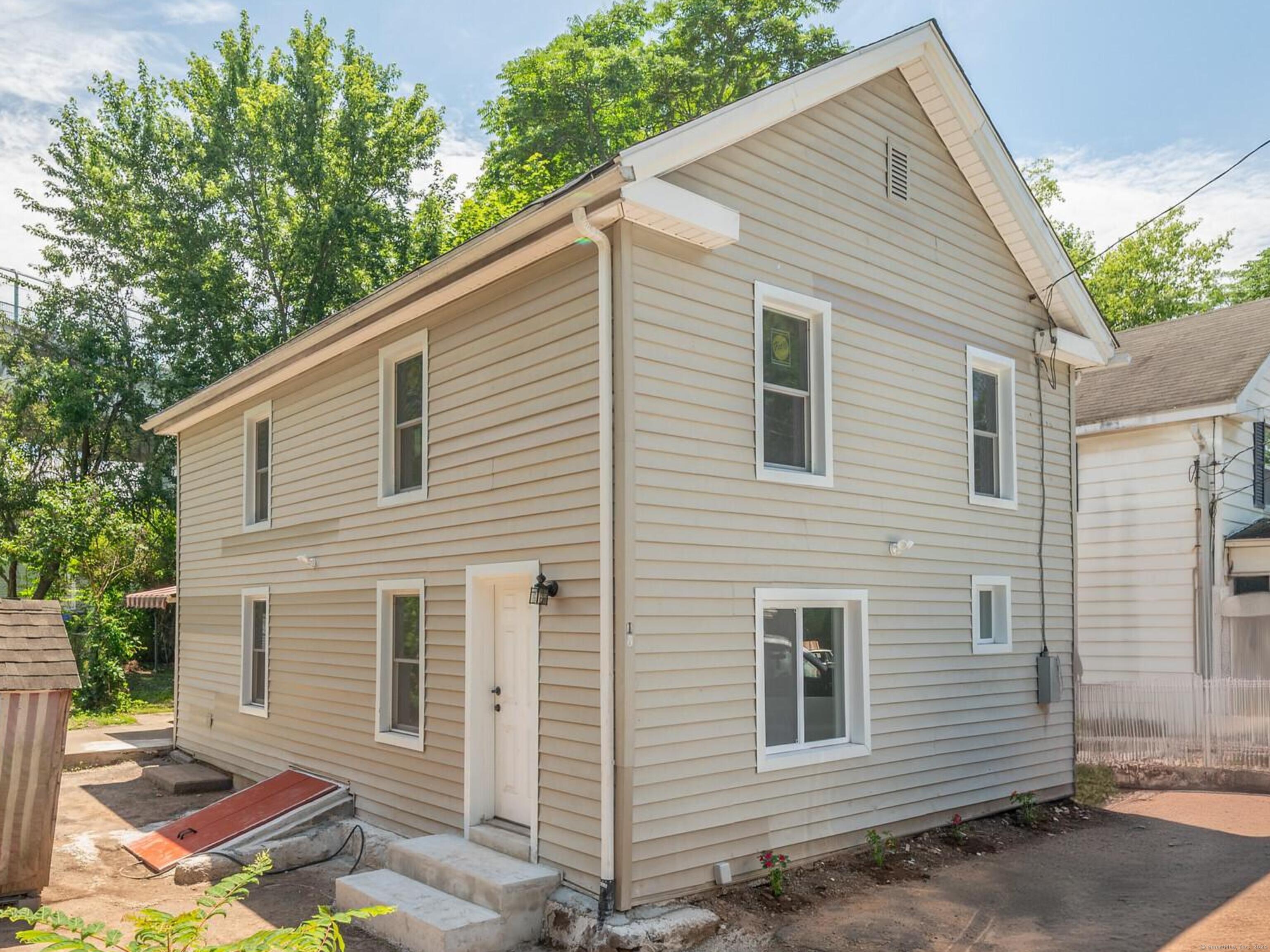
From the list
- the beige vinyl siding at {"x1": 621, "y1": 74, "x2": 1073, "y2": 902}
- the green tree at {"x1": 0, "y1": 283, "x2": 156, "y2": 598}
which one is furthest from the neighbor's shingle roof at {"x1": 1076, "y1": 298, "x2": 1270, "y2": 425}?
the green tree at {"x1": 0, "y1": 283, "x2": 156, "y2": 598}

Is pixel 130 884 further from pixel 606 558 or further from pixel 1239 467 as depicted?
pixel 1239 467

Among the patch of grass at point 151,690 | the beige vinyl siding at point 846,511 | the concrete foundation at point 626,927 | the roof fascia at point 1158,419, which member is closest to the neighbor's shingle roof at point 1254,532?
the roof fascia at point 1158,419

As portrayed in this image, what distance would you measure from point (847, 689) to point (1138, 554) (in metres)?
8.86

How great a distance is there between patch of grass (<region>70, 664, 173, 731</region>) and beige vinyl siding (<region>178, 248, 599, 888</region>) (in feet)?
20.5

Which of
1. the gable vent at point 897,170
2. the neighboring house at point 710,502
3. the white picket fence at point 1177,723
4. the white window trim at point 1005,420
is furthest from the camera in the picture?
the white picket fence at point 1177,723

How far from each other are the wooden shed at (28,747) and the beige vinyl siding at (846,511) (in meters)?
5.21

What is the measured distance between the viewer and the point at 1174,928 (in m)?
6.89

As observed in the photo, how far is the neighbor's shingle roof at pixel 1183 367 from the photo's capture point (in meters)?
14.8

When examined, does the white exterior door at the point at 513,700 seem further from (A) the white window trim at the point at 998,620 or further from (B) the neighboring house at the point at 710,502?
(A) the white window trim at the point at 998,620

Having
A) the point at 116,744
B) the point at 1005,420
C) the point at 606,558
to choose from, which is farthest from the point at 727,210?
the point at 116,744

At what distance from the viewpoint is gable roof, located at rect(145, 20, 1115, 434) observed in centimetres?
716

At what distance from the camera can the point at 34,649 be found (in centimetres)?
846

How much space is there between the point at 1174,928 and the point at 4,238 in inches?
1530

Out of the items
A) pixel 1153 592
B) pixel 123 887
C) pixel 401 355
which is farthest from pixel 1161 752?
pixel 123 887
